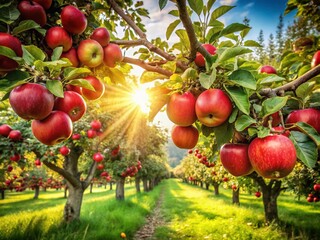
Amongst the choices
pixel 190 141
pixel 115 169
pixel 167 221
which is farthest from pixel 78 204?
pixel 190 141

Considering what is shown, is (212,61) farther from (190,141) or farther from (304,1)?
(304,1)

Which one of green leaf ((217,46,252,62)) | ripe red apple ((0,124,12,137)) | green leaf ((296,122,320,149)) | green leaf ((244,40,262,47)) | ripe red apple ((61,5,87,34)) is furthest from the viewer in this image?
ripe red apple ((0,124,12,137))

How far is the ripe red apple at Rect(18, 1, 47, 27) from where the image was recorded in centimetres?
131

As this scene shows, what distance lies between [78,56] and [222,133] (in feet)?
3.06

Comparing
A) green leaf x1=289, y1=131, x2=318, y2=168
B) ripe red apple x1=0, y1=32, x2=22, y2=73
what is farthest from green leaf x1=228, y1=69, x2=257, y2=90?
ripe red apple x1=0, y1=32, x2=22, y2=73

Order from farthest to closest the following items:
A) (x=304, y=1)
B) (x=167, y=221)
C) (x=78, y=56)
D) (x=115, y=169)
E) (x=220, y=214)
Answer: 1. (x=220, y=214)
2. (x=167, y=221)
3. (x=115, y=169)
4. (x=304, y=1)
5. (x=78, y=56)

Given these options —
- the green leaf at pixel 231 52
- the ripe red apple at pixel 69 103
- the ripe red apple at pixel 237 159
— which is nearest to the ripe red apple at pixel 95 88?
the ripe red apple at pixel 69 103

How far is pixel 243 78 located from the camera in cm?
112

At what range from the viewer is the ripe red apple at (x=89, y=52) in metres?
1.33

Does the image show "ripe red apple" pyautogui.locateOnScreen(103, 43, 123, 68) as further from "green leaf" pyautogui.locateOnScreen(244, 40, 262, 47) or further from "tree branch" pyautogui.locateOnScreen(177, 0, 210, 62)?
"green leaf" pyautogui.locateOnScreen(244, 40, 262, 47)

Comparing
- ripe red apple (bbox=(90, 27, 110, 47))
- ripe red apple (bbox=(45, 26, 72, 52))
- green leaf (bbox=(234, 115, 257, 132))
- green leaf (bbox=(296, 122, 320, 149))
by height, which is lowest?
green leaf (bbox=(296, 122, 320, 149))

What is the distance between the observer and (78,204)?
812cm

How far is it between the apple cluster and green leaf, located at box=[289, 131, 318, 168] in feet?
1.07

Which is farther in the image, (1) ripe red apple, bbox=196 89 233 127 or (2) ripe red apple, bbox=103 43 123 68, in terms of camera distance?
(2) ripe red apple, bbox=103 43 123 68
